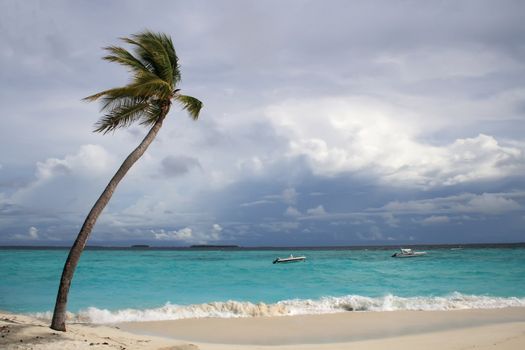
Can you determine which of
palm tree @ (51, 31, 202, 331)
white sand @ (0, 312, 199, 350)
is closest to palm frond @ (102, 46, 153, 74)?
palm tree @ (51, 31, 202, 331)

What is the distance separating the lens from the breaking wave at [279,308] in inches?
712

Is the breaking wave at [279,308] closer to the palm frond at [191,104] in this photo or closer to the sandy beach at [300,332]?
the sandy beach at [300,332]

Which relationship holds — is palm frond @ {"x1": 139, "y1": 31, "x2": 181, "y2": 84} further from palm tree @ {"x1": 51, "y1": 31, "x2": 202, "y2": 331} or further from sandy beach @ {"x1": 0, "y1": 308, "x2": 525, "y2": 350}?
sandy beach @ {"x1": 0, "y1": 308, "x2": 525, "y2": 350}

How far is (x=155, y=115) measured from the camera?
42.9 ft

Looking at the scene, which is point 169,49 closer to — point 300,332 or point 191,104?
point 191,104

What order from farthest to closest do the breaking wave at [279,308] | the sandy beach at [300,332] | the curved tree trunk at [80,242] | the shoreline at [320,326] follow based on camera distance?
the breaking wave at [279,308]
the shoreline at [320,326]
the curved tree trunk at [80,242]
the sandy beach at [300,332]

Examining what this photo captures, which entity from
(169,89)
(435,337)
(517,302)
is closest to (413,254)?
(517,302)

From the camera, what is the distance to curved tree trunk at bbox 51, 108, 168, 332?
10930mm

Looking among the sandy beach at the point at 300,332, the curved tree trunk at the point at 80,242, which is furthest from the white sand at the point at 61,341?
the curved tree trunk at the point at 80,242

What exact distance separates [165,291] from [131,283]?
5.74 metres

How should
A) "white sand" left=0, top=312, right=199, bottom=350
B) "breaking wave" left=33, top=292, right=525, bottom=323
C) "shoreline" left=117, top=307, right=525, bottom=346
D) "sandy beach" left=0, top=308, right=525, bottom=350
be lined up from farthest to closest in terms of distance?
"breaking wave" left=33, top=292, right=525, bottom=323 < "shoreline" left=117, top=307, right=525, bottom=346 < "sandy beach" left=0, top=308, right=525, bottom=350 < "white sand" left=0, top=312, right=199, bottom=350

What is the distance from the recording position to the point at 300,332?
14.7m

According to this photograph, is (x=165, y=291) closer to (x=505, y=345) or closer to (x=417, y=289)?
(x=417, y=289)

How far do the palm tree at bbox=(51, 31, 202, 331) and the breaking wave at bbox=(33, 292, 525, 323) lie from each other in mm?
7357
